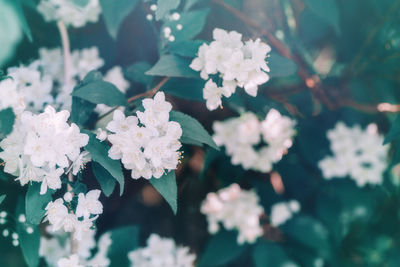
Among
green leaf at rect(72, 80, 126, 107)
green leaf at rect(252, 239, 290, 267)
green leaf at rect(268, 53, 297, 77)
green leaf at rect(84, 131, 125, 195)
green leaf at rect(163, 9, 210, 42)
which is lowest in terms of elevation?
green leaf at rect(252, 239, 290, 267)

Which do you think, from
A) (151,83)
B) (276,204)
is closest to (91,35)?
(151,83)

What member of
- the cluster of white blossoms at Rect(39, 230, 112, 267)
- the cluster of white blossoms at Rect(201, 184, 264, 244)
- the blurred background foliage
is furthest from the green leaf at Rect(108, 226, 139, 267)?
the cluster of white blossoms at Rect(201, 184, 264, 244)

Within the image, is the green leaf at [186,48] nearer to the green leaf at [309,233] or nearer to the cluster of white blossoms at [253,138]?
the cluster of white blossoms at [253,138]

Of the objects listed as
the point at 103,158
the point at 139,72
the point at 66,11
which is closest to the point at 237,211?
the point at 139,72

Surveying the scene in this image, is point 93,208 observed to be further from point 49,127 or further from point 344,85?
point 344,85

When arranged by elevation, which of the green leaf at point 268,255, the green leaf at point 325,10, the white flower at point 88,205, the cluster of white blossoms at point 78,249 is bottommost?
the cluster of white blossoms at point 78,249

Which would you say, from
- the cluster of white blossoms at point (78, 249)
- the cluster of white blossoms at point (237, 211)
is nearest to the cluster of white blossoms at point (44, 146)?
the cluster of white blossoms at point (78, 249)

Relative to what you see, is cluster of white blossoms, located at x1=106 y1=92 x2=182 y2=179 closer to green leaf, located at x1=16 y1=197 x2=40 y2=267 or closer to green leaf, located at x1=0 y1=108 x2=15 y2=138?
green leaf, located at x1=0 y1=108 x2=15 y2=138
